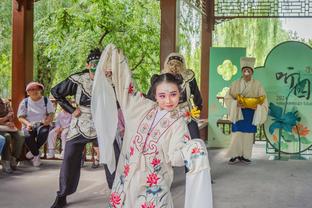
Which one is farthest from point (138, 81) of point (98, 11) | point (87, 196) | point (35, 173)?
point (87, 196)

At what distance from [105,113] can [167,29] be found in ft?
9.16

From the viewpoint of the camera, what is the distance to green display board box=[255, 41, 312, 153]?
8070mm

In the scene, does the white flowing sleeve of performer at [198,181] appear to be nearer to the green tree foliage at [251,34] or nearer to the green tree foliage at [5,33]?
the green tree foliage at [5,33]

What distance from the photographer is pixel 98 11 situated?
10.8 m

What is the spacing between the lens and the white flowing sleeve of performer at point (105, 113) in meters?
3.72

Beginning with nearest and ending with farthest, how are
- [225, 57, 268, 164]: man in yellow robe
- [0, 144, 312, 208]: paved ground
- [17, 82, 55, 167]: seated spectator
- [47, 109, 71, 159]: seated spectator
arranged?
[0, 144, 312, 208]: paved ground → [17, 82, 55, 167]: seated spectator → [47, 109, 71, 159]: seated spectator → [225, 57, 268, 164]: man in yellow robe

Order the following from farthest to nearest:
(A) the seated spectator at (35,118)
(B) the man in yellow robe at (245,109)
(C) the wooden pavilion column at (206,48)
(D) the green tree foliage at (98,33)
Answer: (D) the green tree foliage at (98,33) → (C) the wooden pavilion column at (206,48) → (B) the man in yellow robe at (245,109) → (A) the seated spectator at (35,118)

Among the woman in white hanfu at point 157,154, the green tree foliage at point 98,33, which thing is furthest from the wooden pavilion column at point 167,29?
the green tree foliage at point 98,33

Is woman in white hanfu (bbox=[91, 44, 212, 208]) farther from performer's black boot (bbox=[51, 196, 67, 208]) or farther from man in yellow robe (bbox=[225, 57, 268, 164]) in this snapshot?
man in yellow robe (bbox=[225, 57, 268, 164])

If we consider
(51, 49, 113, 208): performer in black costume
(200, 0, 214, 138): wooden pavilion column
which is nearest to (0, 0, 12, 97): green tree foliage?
(200, 0, 214, 138): wooden pavilion column

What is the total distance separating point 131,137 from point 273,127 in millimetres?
5079

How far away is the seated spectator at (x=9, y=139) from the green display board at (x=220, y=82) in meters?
3.42

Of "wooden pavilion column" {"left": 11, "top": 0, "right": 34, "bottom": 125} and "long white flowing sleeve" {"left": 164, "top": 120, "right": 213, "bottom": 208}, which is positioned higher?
"wooden pavilion column" {"left": 11, "top": 0, "right": 34, "bottom": 125}

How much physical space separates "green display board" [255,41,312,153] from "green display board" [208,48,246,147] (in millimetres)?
709
